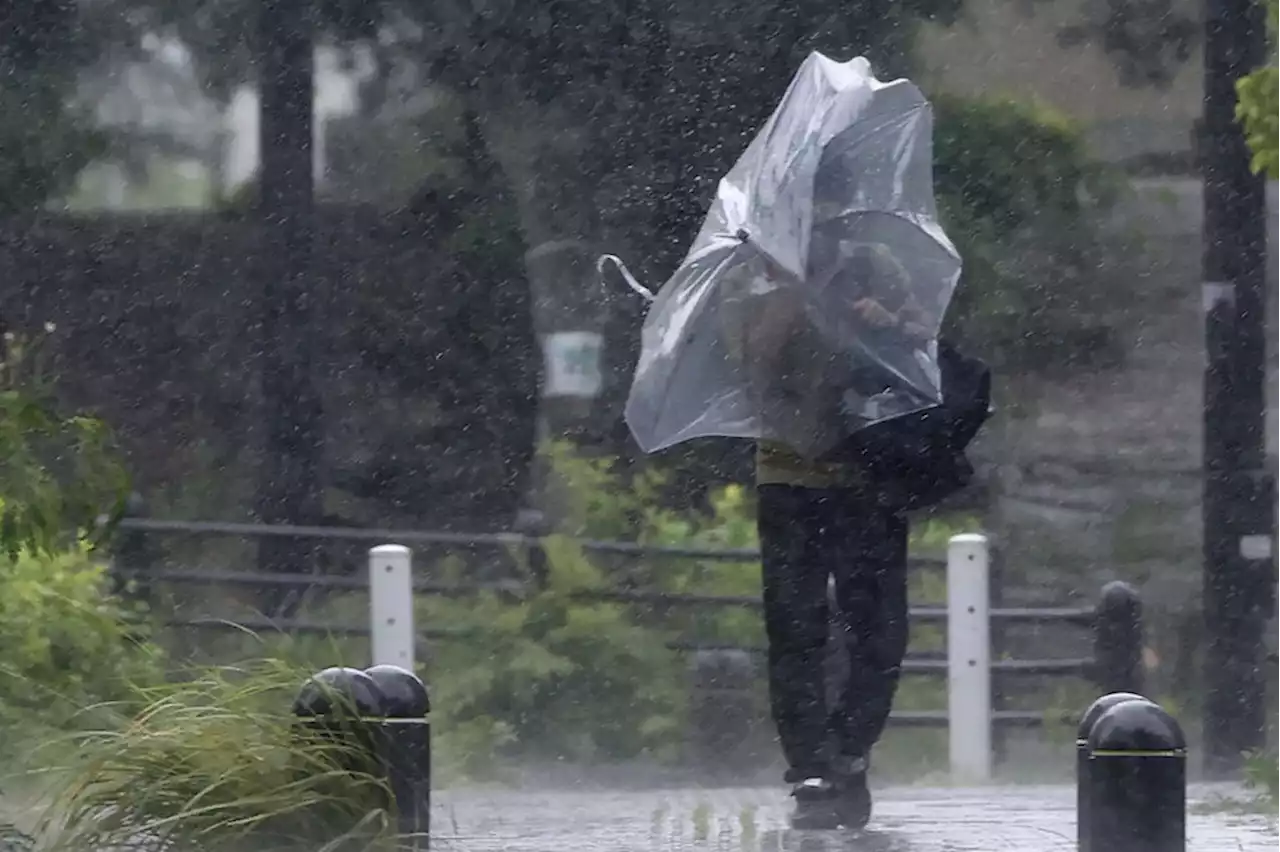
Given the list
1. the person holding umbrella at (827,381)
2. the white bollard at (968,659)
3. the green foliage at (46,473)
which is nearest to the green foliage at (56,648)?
the green foliage at (46,473)

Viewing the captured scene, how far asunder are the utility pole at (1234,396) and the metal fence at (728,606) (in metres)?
0.40

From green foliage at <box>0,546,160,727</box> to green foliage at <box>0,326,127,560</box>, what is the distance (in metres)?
0.24

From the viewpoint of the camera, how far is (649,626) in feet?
31.5

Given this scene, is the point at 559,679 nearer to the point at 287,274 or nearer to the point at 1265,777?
the point at 287,274

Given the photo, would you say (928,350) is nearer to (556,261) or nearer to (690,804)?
(690,804)

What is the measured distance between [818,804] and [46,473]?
2.49m

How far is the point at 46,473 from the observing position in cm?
634

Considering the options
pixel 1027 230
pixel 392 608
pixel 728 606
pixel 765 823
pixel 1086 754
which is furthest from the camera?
pixel 1027 230

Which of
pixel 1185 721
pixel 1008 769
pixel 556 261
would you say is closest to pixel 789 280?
pixel 1008 769

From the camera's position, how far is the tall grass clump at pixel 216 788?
4715 millimetres

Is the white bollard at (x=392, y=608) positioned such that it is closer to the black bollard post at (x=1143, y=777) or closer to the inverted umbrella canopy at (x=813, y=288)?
the inverted umbrella canopy at (x=813, y=288)

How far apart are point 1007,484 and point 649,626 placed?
259 cm

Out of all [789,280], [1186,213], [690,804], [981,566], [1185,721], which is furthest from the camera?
[1186,213]

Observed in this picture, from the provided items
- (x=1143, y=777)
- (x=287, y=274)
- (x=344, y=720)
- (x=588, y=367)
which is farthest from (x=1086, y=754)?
(x=287, y=274)
